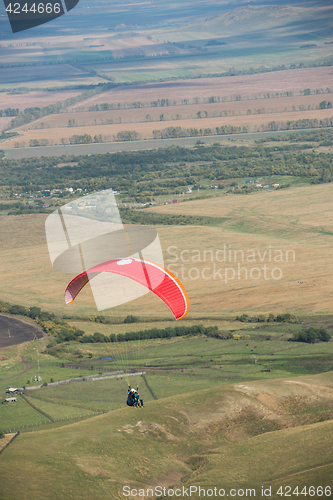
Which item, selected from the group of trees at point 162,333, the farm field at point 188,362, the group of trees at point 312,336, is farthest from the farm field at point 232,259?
the group of trees at point 312,336

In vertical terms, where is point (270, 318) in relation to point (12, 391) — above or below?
below

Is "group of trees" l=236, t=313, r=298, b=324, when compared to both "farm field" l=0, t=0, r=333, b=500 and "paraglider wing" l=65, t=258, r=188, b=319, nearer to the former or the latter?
"farm field" l=0, t=0, r=333, b=500

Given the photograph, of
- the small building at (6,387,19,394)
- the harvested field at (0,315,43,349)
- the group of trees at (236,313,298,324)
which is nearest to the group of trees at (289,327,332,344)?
the group of trees at (236,313,298,324)

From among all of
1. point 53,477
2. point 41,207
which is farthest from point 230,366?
point 41,207

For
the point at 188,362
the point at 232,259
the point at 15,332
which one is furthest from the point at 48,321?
the point at 232,259

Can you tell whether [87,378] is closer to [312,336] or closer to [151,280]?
[312,336]

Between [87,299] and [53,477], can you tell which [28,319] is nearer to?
[87,299]

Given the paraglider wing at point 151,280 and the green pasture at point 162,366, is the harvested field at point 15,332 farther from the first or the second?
the paraglider wing at point 151,280
